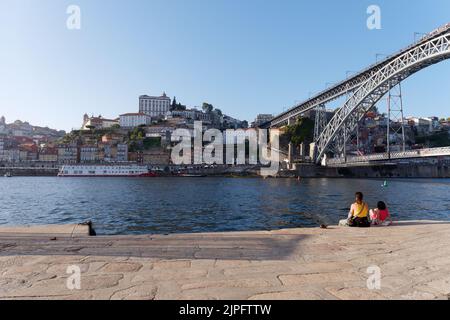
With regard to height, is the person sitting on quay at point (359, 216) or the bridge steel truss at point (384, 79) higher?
the bridge steel truss at point (384, 79)

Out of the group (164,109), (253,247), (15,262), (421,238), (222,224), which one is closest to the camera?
(15,262)

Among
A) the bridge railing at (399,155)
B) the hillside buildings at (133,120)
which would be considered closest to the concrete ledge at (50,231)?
the bridge railing at (399,155)

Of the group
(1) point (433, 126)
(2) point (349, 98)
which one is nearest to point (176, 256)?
(2) point (349, 98)

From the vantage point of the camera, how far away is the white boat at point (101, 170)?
3612 inches

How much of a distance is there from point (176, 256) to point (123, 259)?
69 centimetres

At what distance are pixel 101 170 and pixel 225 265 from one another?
94746 mm

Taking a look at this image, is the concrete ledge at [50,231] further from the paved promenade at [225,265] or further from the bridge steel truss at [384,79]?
the bridge steel truss at [384,79]

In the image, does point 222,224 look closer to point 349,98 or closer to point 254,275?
point 254,275

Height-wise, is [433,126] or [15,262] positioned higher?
[433,126]

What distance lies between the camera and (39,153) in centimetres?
11475

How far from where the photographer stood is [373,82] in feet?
173

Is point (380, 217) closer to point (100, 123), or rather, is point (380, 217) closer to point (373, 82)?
point (373, 82)

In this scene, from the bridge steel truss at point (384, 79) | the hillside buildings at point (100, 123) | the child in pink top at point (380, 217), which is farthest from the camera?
the hillside buildings at point (100, 123)

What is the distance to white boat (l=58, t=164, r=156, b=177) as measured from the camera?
91.8 meters
